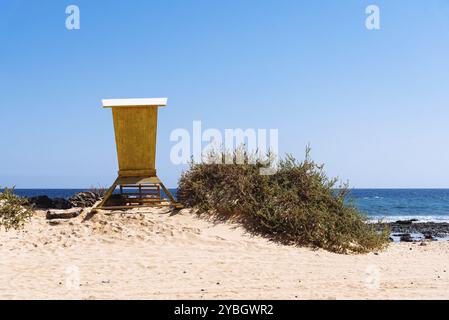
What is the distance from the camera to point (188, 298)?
7.59 m

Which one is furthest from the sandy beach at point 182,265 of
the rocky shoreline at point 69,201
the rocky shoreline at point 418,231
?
the rocky shoreline at point 418,231

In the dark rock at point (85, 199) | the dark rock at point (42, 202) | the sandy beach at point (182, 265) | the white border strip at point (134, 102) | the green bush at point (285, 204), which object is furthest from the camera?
the dark rock at point (42, 202)

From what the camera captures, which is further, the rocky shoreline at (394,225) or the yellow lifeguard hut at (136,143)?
the rocky shoreline at (394,225)

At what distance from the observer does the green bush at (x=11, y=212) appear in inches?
516

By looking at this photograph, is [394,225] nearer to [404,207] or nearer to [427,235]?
[427,235]

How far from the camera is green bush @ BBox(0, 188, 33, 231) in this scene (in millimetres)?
13117

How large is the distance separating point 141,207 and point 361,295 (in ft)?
26.3

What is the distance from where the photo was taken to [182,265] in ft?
33.2

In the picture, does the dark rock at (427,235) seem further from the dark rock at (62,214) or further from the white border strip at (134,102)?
the dark rock at (62,214)

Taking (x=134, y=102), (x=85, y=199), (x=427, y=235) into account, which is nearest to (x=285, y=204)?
(x=134, y=102)

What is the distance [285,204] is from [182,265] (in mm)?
3943

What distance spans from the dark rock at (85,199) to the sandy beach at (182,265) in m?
3.33
